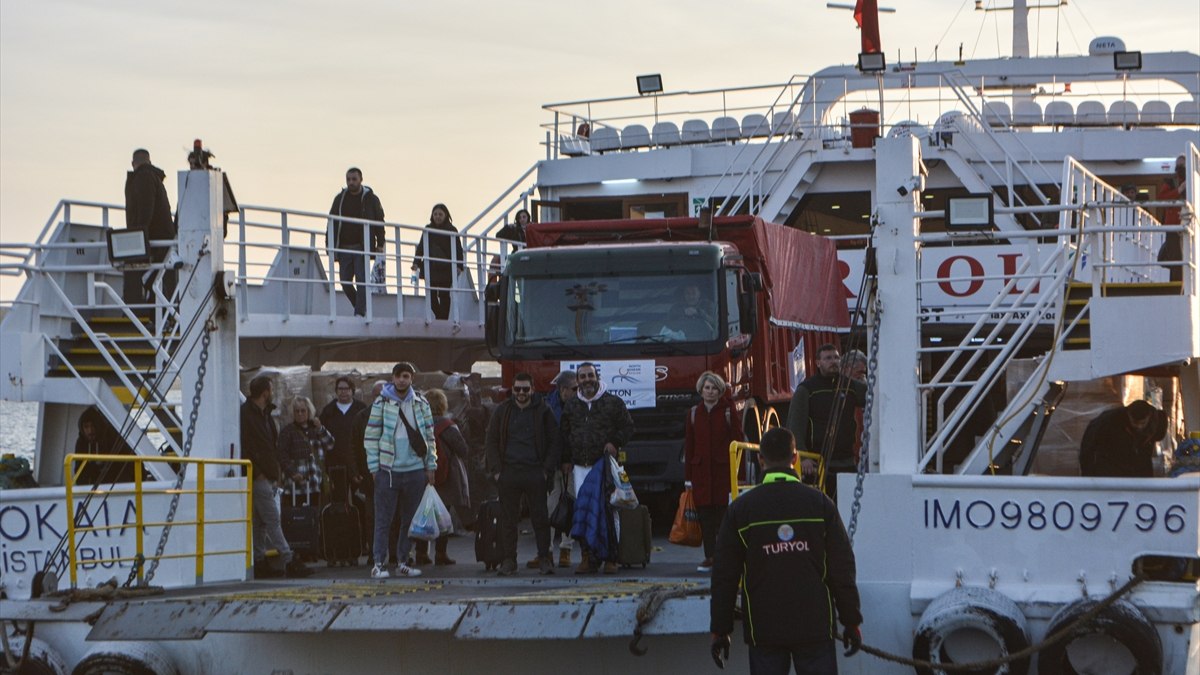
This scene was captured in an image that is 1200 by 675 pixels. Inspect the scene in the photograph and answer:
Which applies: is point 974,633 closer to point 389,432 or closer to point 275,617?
point 275,617

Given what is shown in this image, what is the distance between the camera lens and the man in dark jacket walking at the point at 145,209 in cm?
1599

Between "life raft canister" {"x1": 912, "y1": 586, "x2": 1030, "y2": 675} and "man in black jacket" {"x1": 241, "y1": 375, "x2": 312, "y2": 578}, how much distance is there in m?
5.45

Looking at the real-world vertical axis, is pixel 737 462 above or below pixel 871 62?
below

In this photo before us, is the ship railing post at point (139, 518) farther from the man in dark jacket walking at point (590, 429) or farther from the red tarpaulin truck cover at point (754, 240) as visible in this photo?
the red tarpaulin truck cover at point (754, 240)

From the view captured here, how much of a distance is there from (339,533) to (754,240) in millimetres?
5790

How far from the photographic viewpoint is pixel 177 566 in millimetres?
11617

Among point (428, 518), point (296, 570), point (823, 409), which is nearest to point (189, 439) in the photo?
point (296, 570)

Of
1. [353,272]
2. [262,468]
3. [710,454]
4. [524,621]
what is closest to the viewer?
[524,621]

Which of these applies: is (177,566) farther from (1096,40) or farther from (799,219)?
(1096,40)

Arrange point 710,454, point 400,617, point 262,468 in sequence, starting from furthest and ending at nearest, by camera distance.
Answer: point 262,468 → point 710,454 → point 400,617

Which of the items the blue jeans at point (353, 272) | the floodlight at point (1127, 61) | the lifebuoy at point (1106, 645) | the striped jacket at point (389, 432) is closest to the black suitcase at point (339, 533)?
the striped jacket at point (389, 432)

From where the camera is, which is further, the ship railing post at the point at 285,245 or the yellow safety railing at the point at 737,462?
the ship railing post at the point at 285,245

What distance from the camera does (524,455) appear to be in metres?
12.9

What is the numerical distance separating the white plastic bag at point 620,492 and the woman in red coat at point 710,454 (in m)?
0.46
